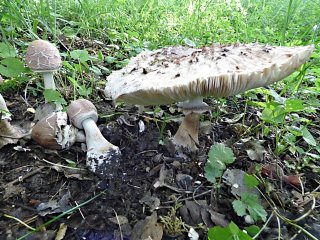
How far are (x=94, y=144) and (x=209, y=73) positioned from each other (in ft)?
3.73

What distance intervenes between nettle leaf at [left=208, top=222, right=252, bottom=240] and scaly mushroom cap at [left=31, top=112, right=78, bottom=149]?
4.55 ft

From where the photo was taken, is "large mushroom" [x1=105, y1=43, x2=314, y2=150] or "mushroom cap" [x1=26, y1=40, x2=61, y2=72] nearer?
"large mushroom" [x1=105, y1=43, x2=314, y2=150]

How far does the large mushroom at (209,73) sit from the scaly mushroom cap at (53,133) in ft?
1.67

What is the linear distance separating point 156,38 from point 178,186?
280 centimetres

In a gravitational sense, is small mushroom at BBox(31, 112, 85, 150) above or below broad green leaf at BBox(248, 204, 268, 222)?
above

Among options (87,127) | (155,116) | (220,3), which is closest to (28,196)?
(87,127)

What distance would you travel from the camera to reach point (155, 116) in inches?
114

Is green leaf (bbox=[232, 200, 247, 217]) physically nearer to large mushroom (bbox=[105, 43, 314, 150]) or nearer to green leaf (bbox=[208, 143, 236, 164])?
green leaf (bbox=[208, 143, 236, 164])

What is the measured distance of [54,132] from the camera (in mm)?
2322

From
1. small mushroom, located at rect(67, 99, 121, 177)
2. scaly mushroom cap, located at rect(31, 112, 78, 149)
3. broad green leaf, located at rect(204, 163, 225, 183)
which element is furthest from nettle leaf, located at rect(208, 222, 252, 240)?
scaly mushroom cap, located at rect(31, 112, 78, 149)

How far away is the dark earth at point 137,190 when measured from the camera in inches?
73.4

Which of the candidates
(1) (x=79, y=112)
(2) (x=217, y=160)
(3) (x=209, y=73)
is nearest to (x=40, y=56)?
(1) (x=79, y=112)

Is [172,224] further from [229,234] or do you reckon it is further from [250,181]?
[250,181]

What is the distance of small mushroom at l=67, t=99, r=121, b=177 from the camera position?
7.37 feet
